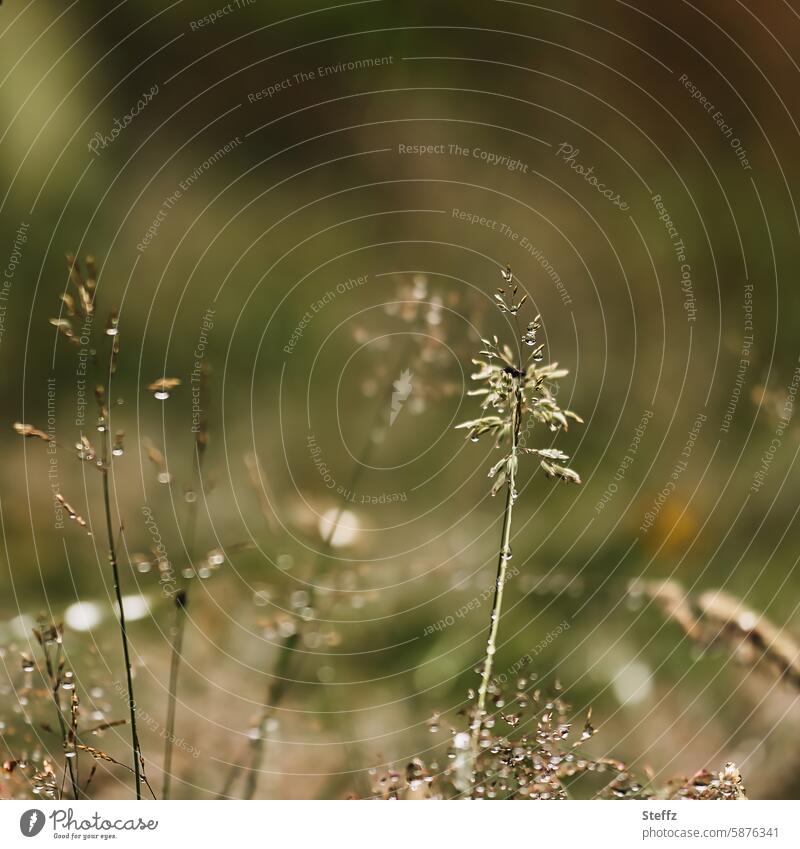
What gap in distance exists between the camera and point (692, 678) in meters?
0.68

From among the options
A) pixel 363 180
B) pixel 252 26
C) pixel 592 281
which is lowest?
pixel 592 281

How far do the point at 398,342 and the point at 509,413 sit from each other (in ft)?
0.61

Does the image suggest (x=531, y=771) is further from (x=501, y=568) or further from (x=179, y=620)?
(x=179, y=620)

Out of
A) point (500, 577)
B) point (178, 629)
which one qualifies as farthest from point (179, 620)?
point (500, 577)

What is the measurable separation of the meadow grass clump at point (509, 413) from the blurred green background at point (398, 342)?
0.09 feet

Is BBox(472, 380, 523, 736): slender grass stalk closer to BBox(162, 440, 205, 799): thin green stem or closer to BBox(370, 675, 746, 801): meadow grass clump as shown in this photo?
BBox(370, 675, 746, 801): meadow grass clump

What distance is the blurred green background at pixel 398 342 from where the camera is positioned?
2.18 feet

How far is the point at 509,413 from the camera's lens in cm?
57

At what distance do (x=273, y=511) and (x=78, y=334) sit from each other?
26 cm

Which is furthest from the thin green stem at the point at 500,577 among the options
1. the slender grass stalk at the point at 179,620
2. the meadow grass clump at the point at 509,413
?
the slender grass stalk at the point at 179,620

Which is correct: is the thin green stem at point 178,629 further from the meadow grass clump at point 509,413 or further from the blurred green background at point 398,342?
the meadow grass clump at point 509,413
